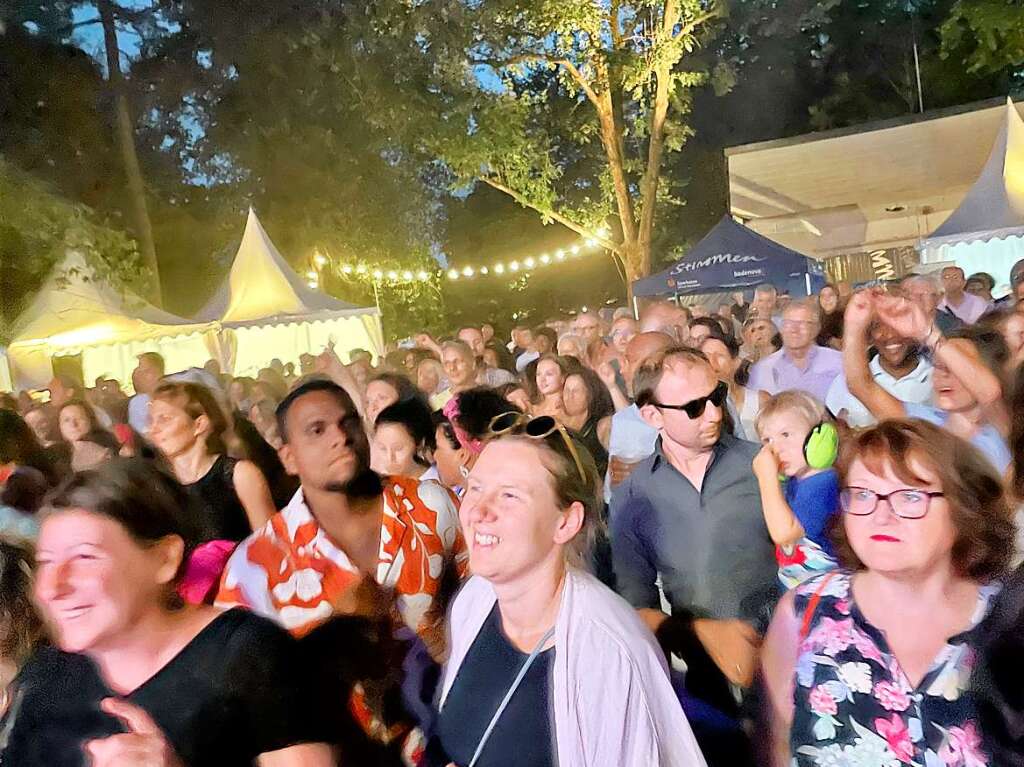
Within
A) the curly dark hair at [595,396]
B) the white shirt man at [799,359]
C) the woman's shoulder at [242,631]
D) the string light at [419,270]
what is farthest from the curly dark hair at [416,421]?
the string light at [419,270]

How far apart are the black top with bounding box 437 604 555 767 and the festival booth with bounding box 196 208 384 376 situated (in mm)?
10203

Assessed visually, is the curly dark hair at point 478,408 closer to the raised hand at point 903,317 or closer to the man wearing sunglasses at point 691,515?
the man wearing sunglasses at point 691,515

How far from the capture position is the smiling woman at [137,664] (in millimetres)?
1608

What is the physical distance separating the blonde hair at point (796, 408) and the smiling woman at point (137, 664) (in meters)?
1.63

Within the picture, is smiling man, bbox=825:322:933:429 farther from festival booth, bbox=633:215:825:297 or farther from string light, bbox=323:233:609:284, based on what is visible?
string light, bbox=323:233:609:284

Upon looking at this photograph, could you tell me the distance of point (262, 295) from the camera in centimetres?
1212

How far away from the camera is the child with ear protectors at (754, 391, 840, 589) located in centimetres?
254

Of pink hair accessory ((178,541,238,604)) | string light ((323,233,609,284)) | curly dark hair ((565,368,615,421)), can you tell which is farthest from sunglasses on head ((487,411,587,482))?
string light ((323,233,609,284))

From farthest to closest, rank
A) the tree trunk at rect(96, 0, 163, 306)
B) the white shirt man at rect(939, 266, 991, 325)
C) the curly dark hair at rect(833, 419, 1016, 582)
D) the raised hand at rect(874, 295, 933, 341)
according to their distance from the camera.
Answer: the tree trunk at rect(96, 0, 163, 306) < the white shirt man at rect(939, 266, 991, 325) < the raised hand at rect(874, 295, 933, 341) < the curly dark hair at rect(833, 419, 1016, 582)

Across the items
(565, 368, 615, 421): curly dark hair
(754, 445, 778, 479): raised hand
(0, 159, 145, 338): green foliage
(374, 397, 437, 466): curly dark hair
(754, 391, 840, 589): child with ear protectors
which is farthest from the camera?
(0, 159, 145, 338): green foliage

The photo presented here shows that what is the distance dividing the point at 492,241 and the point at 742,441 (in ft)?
70.8

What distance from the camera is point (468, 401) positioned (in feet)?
9.74

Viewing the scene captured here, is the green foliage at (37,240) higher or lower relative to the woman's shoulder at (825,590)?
higher

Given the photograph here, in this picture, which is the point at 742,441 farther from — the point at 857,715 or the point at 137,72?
the point at 137,72
